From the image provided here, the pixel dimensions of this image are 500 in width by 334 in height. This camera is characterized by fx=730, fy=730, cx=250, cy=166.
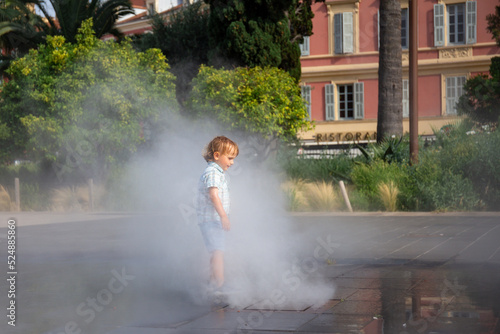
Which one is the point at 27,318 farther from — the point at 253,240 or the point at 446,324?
the point at 446,324

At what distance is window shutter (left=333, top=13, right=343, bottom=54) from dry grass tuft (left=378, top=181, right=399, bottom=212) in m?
23.8

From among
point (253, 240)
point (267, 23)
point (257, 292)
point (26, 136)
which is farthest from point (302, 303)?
point (267, 23)

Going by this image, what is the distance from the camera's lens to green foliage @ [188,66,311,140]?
72.1 ft

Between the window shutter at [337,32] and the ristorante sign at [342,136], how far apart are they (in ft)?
15.1

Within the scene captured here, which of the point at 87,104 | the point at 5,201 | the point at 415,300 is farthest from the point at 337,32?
the point at 415,300

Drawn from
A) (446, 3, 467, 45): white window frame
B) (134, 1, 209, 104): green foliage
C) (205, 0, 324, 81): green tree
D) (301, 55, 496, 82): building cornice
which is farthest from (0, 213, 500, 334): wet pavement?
(446, 3, 467, 45): white window frame

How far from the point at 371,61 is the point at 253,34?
1568 cm

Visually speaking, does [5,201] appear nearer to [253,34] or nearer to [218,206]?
[253,34]

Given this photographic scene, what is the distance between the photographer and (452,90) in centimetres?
3728

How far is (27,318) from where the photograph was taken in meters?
5.67

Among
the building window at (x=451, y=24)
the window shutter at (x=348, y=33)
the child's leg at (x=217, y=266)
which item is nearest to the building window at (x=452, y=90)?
the building window at (x=451, y=24)

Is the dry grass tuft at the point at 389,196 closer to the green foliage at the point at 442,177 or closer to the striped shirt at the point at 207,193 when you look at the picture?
the green foliage at the point at 442,177

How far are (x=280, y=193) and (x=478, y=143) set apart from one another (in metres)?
4.71

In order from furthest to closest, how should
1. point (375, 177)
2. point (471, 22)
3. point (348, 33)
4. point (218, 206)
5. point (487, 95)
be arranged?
point (348, 33) → point (471, 22) → point (487, 95) → point (375, 177) → point (218, 206)
